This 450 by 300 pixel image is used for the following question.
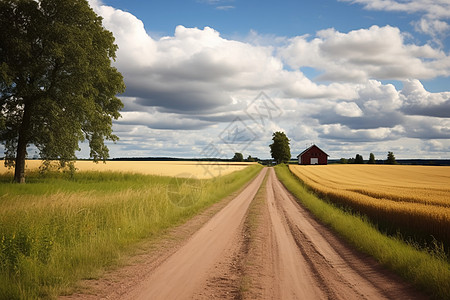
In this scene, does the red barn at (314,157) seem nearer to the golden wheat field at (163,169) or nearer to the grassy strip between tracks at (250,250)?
the golden wheat field at (163,169)

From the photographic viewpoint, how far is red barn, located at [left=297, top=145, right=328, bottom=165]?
11538 cm

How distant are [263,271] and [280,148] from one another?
118 metres

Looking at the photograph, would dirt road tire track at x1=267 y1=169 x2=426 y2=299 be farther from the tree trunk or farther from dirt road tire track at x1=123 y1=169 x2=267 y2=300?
the tree trunk

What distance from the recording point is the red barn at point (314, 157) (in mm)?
115375

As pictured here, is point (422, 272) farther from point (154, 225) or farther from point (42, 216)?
point (42, 216)

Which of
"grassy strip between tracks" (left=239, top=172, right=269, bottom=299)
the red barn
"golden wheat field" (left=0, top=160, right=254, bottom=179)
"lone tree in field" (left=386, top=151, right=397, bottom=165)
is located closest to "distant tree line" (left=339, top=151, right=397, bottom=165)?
"lone tree in field" (left=386, top=151, right=397, bottom=165)

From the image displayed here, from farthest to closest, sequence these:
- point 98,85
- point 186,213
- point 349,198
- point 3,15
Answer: point 98,85 → point 3,15 → point 349,198 → point 186,213

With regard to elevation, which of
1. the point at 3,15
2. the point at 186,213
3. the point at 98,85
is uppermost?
the point at 3,15

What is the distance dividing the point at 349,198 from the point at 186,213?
374 inches

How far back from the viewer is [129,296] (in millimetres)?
5398

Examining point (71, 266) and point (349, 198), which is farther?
point (349, 198)

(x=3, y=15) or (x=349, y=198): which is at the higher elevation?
(x=3, y=15)

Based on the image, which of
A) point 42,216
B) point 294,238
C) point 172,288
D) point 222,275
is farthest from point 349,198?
point 42,216

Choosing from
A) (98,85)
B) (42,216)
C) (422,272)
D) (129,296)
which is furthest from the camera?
(98,85)
